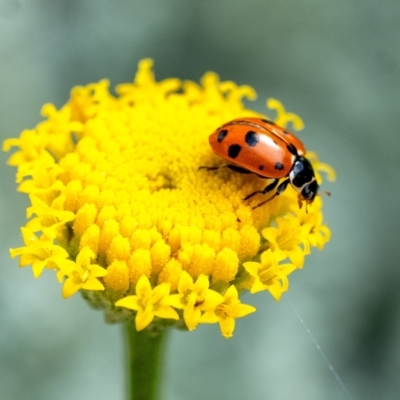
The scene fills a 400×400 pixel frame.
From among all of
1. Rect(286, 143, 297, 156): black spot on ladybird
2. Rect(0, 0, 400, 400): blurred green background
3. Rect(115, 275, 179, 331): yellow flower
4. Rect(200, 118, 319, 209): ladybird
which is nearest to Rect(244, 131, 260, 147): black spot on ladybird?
Rect(200, 118, 319, 209): ladybird

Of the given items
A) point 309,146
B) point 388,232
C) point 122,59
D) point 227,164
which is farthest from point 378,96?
point 227,164

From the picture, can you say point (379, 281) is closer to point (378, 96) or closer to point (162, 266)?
point (378, 96)

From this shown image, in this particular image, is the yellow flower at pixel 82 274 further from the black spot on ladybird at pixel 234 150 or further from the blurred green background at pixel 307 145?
the blurred green background at pixel 307 145

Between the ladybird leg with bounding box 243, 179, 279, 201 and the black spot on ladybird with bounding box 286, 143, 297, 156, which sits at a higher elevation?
the black spot on ladybird with bounding box 286, 143, 297, 156

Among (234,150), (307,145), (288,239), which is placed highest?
(307,145)

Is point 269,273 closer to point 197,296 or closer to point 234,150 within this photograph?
point 197,296

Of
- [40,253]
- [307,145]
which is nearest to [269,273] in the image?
[40,253]

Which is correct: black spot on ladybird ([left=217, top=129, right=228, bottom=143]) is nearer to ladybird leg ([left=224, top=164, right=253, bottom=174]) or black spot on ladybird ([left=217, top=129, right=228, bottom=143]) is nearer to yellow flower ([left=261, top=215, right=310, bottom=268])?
ladybird leg ([left=224, top=164, right=253, bottom=174])
